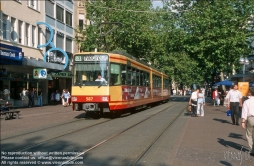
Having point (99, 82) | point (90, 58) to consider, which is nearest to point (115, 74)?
point (99, 82)

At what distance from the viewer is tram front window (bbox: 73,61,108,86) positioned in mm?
17656

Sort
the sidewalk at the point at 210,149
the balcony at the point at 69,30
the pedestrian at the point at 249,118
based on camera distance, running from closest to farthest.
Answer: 1. the sidewalk at the point at 210,149
2. the pedestrian at the point at 249,118
3. the balcony at the point at 69,30

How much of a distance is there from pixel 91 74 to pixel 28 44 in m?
16.4

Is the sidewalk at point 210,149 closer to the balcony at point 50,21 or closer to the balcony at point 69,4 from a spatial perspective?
the balcony at point 50,21

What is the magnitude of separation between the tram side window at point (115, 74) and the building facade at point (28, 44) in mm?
9247

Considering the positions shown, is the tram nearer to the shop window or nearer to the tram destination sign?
the tram destination sign

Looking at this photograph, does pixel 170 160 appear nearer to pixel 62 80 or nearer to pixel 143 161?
pixel 143 161

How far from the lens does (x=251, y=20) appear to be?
119 ft

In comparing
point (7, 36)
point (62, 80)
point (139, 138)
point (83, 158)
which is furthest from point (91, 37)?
point (83, 158)

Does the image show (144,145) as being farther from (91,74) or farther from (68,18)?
(68,18)

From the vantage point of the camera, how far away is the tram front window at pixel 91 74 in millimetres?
17656

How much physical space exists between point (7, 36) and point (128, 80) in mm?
13123

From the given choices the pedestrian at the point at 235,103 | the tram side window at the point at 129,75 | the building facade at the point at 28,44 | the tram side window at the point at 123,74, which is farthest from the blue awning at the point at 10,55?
the pedestrian at the point at 235,103

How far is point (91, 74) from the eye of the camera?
17.8 m
